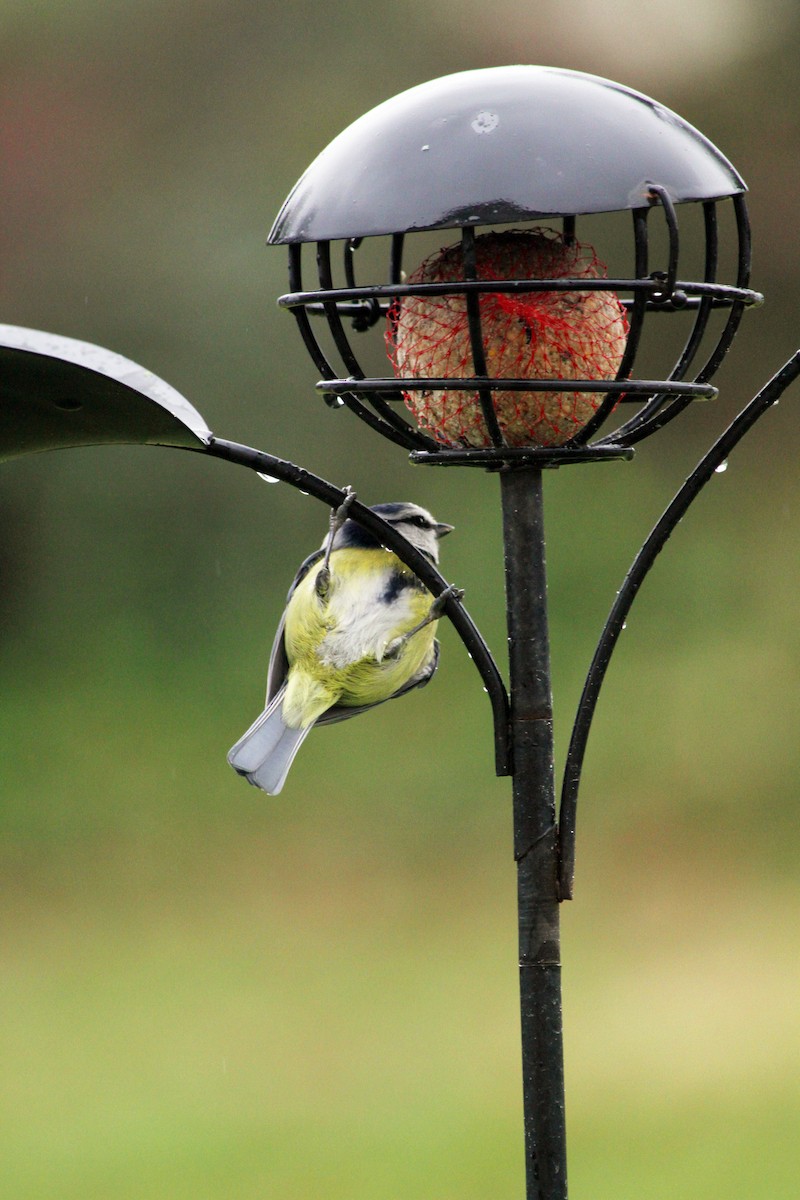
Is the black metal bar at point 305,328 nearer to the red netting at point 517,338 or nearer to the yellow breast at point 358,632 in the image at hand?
the red netting at point 517,338

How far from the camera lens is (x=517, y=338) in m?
1.46

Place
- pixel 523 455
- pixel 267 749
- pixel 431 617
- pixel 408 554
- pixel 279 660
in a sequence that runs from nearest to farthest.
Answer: pixel 523 455 < pixel 408 554 < pixel 431 617 < pixel 267 749 < pixel 279 660

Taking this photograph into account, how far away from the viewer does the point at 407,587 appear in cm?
220

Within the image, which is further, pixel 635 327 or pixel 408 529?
pixel 408 529

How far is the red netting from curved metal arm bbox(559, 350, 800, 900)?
135mm

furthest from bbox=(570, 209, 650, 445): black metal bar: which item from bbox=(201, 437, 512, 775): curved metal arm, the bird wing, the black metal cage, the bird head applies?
the bird wing

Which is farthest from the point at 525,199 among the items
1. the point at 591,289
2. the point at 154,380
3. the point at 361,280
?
the point at 361,280

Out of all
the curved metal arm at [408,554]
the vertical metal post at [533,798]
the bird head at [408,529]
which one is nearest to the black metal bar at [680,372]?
the vertical metal post at [533,798]

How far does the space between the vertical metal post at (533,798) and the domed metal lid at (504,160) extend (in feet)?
1.03

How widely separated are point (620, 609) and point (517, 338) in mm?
306

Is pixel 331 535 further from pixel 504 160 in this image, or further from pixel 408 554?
pixel 504 160

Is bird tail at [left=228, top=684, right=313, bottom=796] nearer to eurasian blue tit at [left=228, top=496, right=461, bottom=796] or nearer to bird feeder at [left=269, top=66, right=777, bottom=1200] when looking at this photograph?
eurasian blue tit at [left=228, top=496, right=461, bottom=796]

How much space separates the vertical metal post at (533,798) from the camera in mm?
1468

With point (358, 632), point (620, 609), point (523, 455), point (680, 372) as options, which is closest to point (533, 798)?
point (620, 609)
